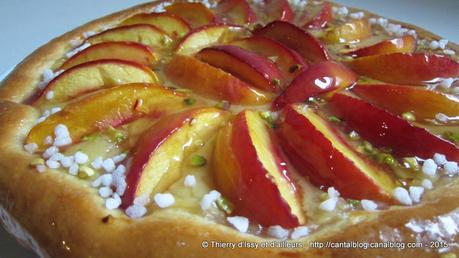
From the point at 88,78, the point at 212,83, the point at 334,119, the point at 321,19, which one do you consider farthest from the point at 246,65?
the point at 321,19

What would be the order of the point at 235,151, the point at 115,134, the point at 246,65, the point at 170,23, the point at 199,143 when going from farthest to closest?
1. the point at 170,23
2. the point at 246,65
3. the point at 115,134
4. the point at 199,143
5. the point at 235,151

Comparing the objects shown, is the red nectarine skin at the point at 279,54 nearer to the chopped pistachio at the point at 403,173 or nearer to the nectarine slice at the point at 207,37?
the nectarine slice at the point at 207,37

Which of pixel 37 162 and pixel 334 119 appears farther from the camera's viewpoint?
pixel 334 119

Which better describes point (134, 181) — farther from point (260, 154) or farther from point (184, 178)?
point (260, 154)

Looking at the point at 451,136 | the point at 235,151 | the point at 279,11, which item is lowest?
the point at 451,136

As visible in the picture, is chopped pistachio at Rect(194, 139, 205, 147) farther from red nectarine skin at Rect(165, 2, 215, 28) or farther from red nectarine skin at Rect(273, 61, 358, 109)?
red nectarine skin at Rect(165, 2, 215, 28)

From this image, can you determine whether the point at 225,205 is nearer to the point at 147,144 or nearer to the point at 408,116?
the point at 147,144

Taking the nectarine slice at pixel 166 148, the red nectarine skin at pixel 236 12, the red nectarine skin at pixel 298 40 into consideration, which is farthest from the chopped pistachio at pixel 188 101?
the red nectarine skin at pixel 236 12
